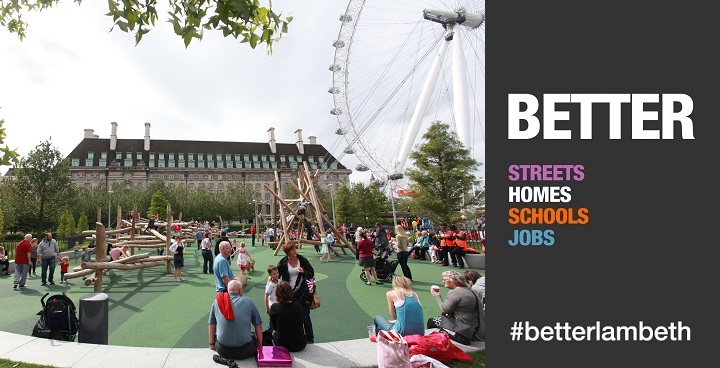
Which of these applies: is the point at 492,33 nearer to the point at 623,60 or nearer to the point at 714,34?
the point at 623,60

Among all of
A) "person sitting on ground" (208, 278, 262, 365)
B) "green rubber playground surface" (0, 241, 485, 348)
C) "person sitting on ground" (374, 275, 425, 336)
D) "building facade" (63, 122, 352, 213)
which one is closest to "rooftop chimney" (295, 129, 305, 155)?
"building facade" (63, 122, 352, 213)

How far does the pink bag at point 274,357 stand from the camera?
16.9 feet

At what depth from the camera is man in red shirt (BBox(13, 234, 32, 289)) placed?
11.5 meters

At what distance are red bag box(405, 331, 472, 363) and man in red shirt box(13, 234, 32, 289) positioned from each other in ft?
39.6

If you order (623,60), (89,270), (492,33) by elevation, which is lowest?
(89,270)

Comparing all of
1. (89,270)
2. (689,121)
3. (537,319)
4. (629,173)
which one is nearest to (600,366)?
(537,319)

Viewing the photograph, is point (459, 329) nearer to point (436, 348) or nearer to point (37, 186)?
point (436, 348)

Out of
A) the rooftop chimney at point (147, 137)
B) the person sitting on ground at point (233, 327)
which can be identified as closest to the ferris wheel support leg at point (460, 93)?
the person sitting on ground at point (233, 327)

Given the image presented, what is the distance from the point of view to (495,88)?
4.16 metres

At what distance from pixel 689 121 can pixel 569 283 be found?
2007 mm

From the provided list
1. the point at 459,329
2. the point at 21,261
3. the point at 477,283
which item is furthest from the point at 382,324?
the point at 21,261

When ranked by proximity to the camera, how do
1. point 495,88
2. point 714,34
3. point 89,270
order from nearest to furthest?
point 714,34, point 495,88, point 89,270

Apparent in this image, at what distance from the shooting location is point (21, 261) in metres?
11.6

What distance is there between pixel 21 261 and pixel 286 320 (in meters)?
10.6
